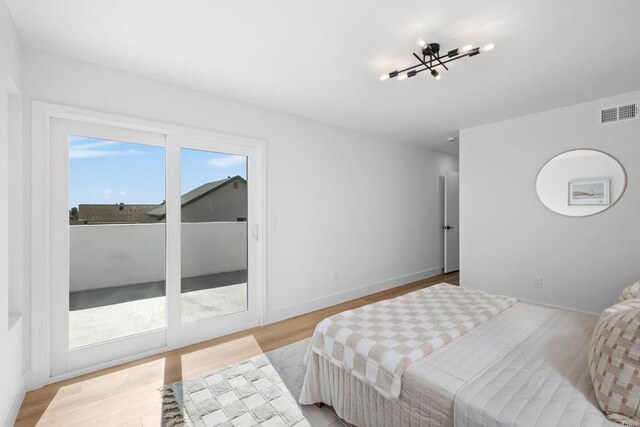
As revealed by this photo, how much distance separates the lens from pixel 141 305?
9.01ft

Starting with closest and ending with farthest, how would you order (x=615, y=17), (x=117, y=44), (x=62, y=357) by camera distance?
(x=615, y=17) < (x=117, y=44) < (x=62, y=357)

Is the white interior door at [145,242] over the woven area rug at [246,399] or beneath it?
over

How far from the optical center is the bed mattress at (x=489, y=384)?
119cm

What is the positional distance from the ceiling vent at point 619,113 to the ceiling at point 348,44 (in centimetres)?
21

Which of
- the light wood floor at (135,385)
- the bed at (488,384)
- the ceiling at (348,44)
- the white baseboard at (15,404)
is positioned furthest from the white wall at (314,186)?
the white baseboard at (15,404)

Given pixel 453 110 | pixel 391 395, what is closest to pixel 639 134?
pixel 453 110

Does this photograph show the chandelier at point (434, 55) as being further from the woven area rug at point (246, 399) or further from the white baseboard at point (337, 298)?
the white baseboard at point (337, 298)

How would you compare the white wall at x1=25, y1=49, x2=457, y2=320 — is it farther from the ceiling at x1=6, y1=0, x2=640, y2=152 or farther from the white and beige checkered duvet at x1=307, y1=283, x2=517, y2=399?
the white and beige checkered duvet at x1=307, y1=283, x2=517, y2=399

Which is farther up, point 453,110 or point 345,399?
point 453,110

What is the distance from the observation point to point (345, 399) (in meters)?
1.75

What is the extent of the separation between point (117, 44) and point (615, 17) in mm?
3272

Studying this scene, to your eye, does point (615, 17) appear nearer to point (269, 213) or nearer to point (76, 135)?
point (269, 213)

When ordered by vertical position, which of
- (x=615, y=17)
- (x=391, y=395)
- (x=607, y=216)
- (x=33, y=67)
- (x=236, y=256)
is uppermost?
(x=615, y=17)

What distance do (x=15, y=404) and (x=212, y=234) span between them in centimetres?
175
